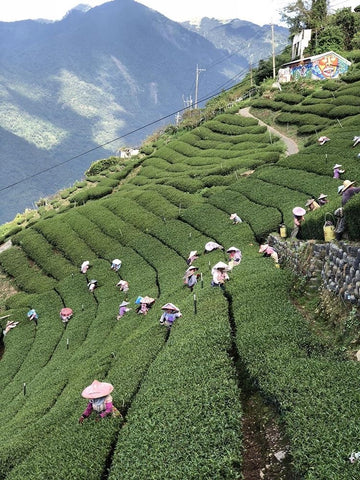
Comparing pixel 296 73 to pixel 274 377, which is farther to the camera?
pixel 296 73

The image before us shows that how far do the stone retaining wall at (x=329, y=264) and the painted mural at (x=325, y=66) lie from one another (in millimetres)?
45872

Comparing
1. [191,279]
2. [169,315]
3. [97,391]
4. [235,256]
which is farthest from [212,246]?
[97,391]

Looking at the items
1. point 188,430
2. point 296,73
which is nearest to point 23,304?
point 188,430

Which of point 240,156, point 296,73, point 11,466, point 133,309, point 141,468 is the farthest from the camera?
point 296,73

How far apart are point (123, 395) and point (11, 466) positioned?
10.5 ft

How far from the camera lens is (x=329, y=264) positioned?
15.3 meters

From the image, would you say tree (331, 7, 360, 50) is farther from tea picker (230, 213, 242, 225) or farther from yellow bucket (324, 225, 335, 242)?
yellow bucket (324, 225, 335, 242)

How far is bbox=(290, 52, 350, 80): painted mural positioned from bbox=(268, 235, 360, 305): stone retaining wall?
45872 millimetres

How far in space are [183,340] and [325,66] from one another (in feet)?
174

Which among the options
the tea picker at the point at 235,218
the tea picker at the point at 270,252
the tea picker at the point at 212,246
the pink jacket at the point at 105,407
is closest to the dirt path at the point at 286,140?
the tea picker at the point at 235,218

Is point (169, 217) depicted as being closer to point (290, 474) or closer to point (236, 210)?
point (236, 210)

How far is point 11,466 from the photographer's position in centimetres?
1263

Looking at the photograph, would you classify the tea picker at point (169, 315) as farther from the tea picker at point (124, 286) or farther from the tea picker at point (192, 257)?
the tea picker at point (124, 286)

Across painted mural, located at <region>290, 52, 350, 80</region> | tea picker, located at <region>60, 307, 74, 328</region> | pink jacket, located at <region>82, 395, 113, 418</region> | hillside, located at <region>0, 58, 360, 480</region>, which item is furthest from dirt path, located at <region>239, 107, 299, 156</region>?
pink jacket, located at <region>82, 395, 113, 418</region>
